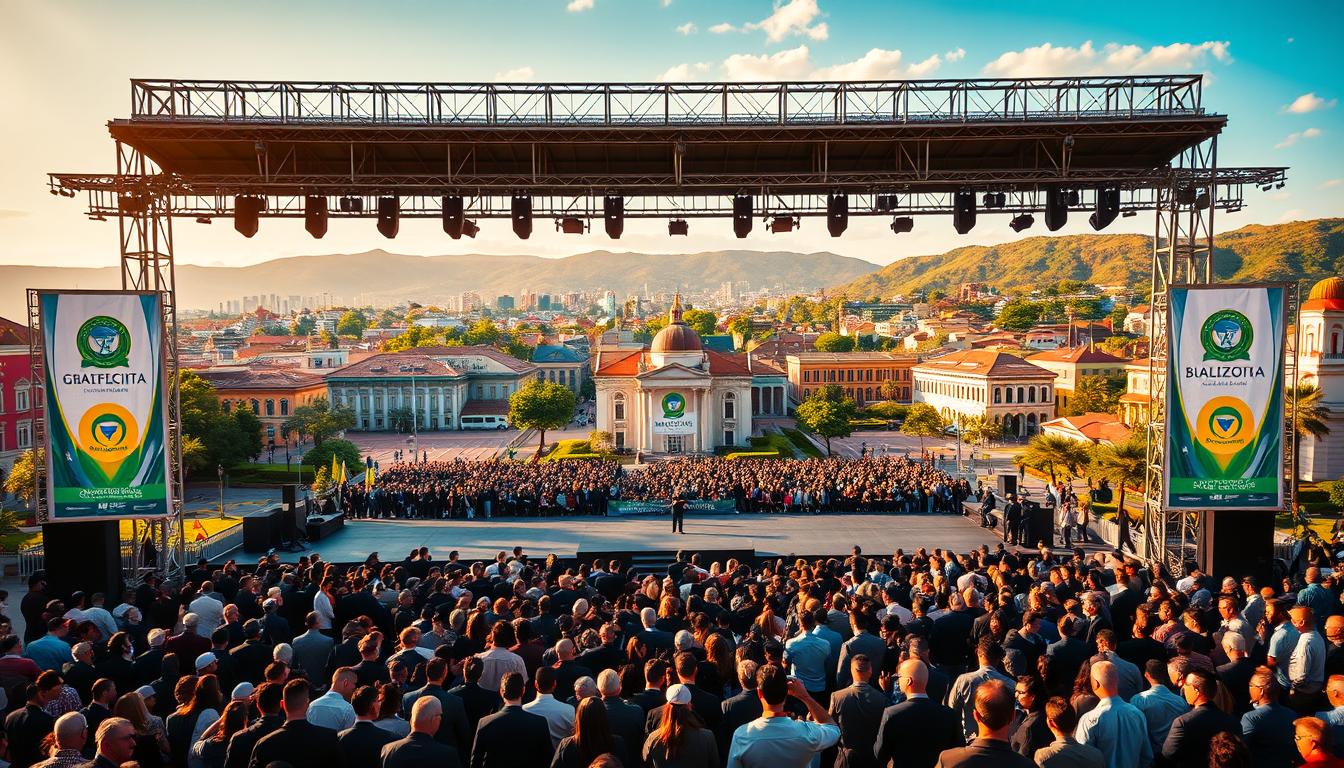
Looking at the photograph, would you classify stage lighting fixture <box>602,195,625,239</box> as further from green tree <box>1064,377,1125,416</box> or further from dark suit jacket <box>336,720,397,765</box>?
green tree <box>1064,377,1125,416</box>

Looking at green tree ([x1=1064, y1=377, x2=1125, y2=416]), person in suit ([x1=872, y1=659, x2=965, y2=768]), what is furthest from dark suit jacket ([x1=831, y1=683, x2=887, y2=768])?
green tree ([x1=1064, y1=377, x2=1125, y2=416])

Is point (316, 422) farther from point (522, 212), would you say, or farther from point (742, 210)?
point (742, 210)

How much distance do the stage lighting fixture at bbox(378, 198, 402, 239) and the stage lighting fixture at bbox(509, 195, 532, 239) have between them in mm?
2334

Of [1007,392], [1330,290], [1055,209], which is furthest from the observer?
[1007,392]

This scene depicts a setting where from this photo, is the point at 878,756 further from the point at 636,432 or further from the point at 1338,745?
the point at 636,432

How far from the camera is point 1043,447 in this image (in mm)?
34031

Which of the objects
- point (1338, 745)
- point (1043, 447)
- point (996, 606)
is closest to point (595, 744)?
point (1338, 745)

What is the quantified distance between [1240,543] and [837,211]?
980cm

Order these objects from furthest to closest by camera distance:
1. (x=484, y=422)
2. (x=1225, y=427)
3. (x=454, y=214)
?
(x=484, y=422) → (x=454, y=214) → (x=1225, y=427)

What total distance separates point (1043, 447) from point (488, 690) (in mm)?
31993

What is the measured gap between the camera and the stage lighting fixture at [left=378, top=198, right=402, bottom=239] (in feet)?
55.4

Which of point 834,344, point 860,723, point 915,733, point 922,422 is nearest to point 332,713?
point 860,723

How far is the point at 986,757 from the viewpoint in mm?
4270

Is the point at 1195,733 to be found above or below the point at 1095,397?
above
